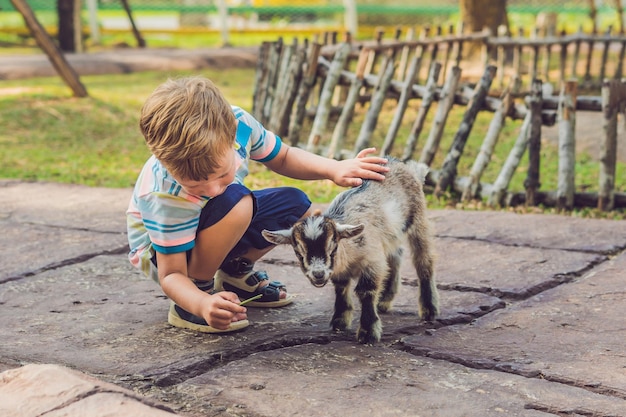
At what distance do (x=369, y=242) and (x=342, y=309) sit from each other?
0.96 feet

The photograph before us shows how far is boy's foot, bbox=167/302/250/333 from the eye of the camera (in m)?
3.44

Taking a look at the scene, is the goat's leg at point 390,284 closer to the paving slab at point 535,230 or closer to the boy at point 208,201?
the boy at point 208,201

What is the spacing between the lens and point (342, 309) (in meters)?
3.46

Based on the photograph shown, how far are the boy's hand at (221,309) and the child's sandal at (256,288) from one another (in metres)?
0.68

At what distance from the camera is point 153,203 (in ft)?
10.7

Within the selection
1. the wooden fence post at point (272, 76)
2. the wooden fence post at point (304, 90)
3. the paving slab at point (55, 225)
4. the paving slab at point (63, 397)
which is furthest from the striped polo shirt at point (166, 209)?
the wooden fence post at point (272, 76)

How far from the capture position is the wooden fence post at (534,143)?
6.16m

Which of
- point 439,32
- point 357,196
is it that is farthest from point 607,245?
point 439,32

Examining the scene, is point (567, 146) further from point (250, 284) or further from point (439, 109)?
point (250, 284)

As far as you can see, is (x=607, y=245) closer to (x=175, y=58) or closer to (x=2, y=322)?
(x=2, y=322)

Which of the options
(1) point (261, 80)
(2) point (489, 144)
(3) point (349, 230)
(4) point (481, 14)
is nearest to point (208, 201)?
(3) point (349, 230)

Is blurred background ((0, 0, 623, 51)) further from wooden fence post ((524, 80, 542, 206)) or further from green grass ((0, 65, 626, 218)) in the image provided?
wooden fence post ((524, 80, 542, 206))

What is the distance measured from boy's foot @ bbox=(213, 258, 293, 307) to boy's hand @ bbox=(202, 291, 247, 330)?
2.21ft

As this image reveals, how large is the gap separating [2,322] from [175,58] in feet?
39.2
